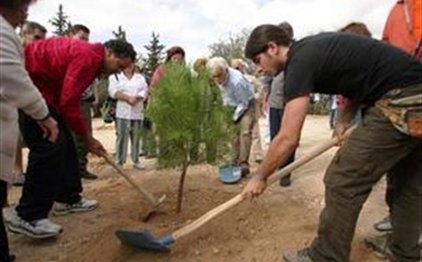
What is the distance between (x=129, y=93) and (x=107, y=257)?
387 cm

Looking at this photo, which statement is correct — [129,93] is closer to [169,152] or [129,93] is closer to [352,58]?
[169,152]

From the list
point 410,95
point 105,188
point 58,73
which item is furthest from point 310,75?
point 105,188

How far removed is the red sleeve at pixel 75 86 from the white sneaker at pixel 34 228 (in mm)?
784

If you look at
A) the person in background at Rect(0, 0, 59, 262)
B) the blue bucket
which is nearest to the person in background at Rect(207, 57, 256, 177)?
the blue bucket

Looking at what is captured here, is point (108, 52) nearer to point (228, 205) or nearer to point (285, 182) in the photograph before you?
point (228, 205)

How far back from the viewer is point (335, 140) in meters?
4.43

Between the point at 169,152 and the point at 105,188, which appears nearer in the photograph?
the point at 169,152

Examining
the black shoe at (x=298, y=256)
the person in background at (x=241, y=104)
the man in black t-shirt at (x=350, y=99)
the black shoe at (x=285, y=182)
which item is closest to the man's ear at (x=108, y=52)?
the man in black t-shirt at (x=350, y=99)

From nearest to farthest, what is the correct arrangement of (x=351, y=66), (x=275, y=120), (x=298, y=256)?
(x=351, y=66) < (x=298, y=256) < (x=275, y=120)

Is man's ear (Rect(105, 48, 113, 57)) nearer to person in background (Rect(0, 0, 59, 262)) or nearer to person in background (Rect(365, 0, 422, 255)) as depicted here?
person in background (Rect(0, 0, 59, 262))

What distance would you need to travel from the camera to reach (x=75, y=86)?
4.69 meters

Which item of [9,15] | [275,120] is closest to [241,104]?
[275,120]

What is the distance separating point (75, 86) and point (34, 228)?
3.70ft

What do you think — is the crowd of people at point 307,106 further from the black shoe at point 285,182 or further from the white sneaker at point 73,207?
the black shoe at point 285,182
